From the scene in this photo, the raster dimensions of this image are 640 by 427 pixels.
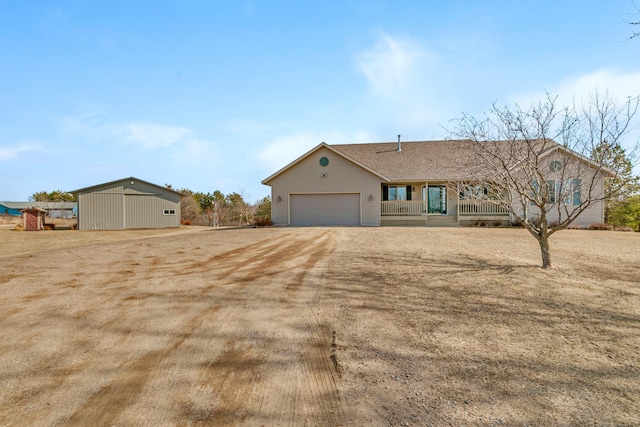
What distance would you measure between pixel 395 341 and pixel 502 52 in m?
11.2

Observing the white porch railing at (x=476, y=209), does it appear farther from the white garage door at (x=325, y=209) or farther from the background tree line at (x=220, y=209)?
the background tree line at (x=220, y=209)

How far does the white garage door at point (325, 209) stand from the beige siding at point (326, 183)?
326 mm

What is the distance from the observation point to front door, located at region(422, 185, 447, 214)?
21328 mm

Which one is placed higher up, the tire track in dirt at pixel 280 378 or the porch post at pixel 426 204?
the porch post at pixel 426 204

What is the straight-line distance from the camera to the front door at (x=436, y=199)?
2133cm

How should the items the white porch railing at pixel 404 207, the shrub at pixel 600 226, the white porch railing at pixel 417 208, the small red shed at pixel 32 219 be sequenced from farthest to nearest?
the small red shed at pixel 32 219 < the white porch railing at pixel 404 207 < the white porch railing at pixel 417 208 < the shrub at pixel 600 226

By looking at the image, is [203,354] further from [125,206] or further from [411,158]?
[125,206]

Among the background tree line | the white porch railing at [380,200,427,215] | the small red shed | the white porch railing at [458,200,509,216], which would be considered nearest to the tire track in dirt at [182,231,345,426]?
the white porch railing at [380,200,427,215]


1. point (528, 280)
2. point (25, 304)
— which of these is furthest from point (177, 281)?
point (528, 280)

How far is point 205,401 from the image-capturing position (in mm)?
2807

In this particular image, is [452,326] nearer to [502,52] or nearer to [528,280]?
[528,280]

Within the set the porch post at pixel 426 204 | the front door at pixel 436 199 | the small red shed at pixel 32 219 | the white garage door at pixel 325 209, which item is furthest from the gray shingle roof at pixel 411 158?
the small red shed at pixel 32 219

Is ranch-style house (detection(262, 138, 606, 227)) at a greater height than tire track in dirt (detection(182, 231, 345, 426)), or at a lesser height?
greater

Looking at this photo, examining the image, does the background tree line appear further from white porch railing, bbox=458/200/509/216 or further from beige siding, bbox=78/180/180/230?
white porch railing, bbox=458/200/509/216
